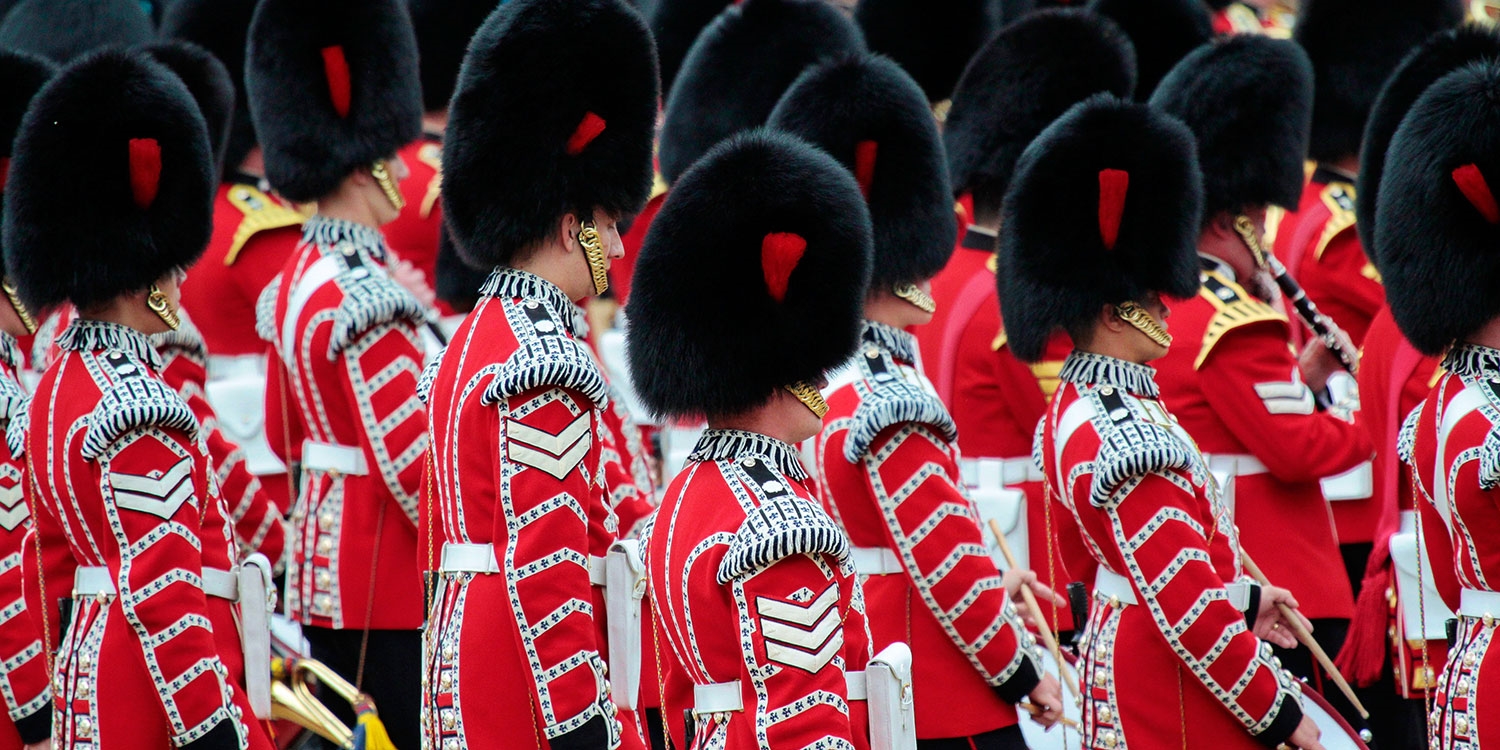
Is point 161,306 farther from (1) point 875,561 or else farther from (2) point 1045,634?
(2) point 1045,634

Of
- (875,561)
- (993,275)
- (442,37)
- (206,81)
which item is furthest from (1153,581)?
(442,37)

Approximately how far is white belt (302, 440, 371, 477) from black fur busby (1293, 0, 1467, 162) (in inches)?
133

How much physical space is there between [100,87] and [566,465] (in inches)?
62.8

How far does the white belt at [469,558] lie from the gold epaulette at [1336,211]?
10.2 feet

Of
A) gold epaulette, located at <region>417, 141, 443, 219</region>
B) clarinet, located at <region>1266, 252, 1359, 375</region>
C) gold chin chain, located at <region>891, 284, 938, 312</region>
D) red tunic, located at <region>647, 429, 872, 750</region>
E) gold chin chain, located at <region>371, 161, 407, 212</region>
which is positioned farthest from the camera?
gold epaulette, located at <region>417, 141, 443, 219</region>

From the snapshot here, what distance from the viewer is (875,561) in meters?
3.86

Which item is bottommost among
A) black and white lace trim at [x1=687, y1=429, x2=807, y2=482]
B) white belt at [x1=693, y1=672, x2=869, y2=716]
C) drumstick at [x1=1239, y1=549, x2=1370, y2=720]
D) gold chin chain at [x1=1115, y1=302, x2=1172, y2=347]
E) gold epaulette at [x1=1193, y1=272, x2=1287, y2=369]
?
drumstick at [x1=1239, y1=549, x2=1370, y2=720]

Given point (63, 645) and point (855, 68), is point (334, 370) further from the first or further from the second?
point (855, 68)

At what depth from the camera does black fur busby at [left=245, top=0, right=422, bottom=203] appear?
4.58 metres

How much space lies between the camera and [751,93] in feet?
19.6

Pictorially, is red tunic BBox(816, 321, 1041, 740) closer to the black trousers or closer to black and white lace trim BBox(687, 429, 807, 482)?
black and white lace trim BBox(687, 429, 807, 482)

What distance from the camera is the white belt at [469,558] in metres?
3.02

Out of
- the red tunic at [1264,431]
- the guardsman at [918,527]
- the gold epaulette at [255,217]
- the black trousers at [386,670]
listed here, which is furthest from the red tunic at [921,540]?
the gold epaulette at [255,217]

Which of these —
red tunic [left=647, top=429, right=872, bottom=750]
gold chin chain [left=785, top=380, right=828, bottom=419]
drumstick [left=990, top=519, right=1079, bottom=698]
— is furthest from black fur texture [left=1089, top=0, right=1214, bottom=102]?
red tunic [left=647, top=429, right=872, bottom=750]
